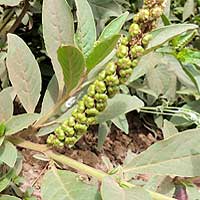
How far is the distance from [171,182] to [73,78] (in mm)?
377

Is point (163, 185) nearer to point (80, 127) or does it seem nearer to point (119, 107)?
point (119, 107)

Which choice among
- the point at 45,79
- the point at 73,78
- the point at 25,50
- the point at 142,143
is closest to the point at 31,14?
the point at 45,79

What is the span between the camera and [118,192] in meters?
0.97

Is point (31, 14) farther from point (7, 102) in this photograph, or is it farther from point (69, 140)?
point (69, 140)

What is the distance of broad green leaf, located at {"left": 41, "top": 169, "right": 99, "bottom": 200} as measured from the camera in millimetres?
1030

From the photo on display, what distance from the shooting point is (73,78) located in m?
1.03

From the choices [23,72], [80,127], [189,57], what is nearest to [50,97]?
[23,72]

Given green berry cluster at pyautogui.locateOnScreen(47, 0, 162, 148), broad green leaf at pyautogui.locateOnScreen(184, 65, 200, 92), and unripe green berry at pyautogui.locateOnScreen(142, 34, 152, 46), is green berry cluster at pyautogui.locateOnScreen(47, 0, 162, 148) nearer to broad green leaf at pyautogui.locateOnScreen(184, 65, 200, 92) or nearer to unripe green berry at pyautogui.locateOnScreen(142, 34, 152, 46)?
unripe green berry at pyautogui.locateOnScreen(142, 34, 152, 46)

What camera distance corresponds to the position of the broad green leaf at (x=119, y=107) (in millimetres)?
1142

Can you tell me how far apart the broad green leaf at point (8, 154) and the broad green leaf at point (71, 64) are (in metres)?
0.15

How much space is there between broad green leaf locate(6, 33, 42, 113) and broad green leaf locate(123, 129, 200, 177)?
0.23 m

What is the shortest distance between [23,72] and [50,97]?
7 centimetres

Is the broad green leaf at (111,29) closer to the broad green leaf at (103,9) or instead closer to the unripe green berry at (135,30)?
the unripe green berry at (135,30)

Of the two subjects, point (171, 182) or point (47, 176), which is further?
point (171, 182)
